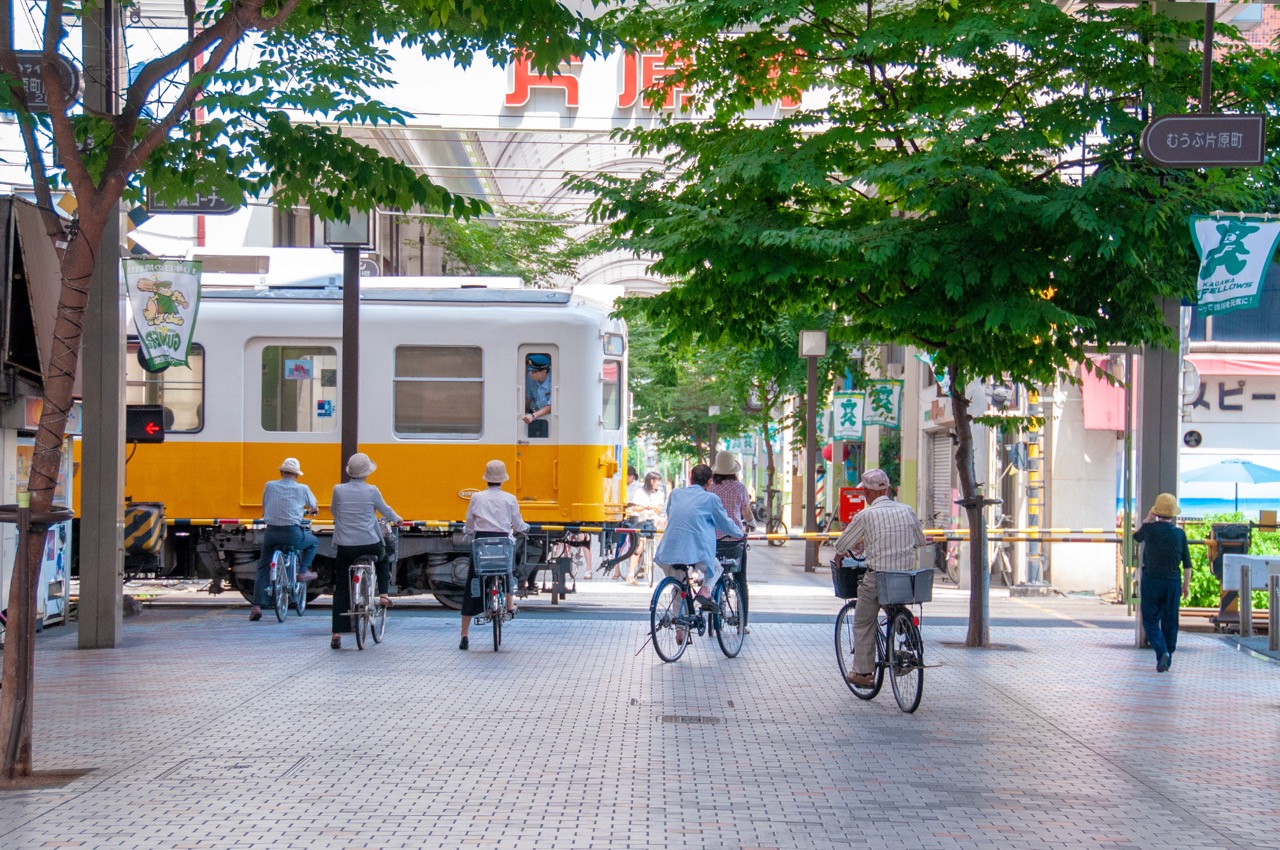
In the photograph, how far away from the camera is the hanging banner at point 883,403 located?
94.7ft

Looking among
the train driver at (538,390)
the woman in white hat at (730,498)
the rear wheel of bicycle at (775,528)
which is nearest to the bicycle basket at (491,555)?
the woman in white hat at (730,498)

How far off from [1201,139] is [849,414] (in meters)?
17.5

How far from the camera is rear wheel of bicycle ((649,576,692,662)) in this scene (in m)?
13.2

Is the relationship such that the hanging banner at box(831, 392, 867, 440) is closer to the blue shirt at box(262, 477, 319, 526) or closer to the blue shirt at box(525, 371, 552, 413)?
the blue shirt at box(525, 371, 552, 413)

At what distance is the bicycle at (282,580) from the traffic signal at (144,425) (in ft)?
6.68

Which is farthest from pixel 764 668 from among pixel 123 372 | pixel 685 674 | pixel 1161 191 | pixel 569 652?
pixel 123 372

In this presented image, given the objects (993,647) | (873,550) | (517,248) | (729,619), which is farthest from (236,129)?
(517,248)

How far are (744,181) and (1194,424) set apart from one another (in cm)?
1356

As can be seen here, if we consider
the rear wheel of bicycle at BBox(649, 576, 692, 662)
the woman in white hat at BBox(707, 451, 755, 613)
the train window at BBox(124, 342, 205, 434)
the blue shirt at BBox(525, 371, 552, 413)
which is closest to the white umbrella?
the woman in white hat at BBox(707, 451, 755, 613)

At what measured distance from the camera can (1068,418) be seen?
24.3m

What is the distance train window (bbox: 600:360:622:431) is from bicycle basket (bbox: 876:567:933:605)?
27.9 ft

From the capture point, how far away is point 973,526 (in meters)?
15.0

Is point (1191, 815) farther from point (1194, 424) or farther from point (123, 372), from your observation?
point (1194, 424)

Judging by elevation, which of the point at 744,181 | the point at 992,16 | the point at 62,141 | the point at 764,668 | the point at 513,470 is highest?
the point at 992,16
